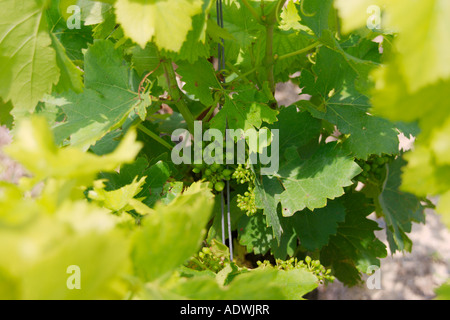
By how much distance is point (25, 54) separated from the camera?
0.59m

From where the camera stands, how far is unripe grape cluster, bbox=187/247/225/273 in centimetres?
69

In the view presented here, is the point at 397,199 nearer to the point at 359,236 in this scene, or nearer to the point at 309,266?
the point at 359,236

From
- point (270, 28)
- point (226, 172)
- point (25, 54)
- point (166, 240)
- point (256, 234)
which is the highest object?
point (270, 28)

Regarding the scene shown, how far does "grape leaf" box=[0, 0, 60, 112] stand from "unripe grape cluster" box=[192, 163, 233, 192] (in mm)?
356

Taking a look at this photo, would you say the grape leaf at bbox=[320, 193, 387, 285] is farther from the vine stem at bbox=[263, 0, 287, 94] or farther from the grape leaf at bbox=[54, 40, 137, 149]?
the grape leaf at bbox=[54, 40, 137, 149]

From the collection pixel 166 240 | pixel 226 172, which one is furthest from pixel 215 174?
pixel 166 240

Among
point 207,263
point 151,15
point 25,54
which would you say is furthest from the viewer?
point 207,263

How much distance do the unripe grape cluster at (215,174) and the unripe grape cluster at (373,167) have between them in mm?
→ 352

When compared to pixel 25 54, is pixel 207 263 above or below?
below

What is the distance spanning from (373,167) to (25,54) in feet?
2.68

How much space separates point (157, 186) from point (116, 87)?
0.22m

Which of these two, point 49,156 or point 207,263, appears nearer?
point 49,156

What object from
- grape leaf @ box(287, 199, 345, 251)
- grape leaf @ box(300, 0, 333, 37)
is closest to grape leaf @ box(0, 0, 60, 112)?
grape leaf @ box(300, 0, 333, 37)
